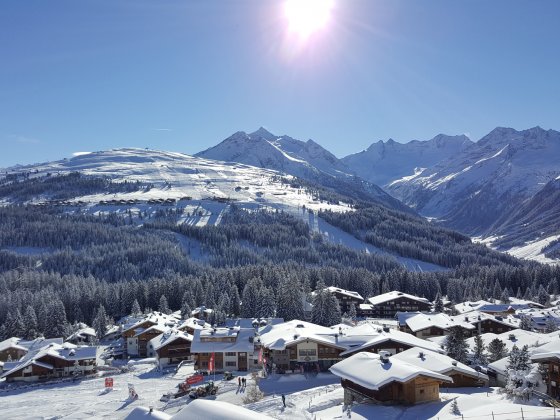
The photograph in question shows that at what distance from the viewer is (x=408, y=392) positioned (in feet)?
140

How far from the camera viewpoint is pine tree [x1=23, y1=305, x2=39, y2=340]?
4350 inches

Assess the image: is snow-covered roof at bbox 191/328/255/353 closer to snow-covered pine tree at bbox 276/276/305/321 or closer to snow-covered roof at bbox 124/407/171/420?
snow-covered pine tree at bbox 276/276/305/321

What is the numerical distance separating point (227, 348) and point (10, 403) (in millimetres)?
28903

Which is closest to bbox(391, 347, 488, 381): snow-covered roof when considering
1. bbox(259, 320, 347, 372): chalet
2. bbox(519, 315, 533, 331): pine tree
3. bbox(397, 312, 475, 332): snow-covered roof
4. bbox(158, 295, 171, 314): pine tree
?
bbox(259, 320, 347, 372): chalet

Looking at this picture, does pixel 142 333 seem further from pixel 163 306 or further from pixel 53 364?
pixel 163 306

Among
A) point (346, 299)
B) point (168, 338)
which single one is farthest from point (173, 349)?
point (346, 299)

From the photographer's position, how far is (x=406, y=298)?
437ft

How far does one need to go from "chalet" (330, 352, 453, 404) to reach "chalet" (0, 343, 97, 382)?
169 feet

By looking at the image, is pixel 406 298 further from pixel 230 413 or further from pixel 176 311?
pixel 230 413

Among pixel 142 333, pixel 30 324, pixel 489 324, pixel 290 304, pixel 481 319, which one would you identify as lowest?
pixel 489 324

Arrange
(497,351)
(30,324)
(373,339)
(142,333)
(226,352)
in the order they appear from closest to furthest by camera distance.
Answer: (497,351), (373,339), (226,352), (142,333), (30,324)

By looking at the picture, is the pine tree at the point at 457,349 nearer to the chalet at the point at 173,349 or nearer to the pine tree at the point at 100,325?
the chalet at the point at 173,349

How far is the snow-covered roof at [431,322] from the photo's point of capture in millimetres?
91375

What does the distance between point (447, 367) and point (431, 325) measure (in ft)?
147
